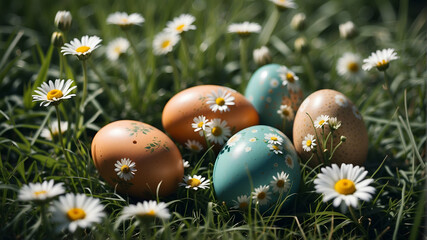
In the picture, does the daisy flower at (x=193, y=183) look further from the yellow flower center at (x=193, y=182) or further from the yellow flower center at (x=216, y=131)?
the yellow flower center at (x=216, y=131)

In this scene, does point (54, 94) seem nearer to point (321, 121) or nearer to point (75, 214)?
point (75, 214)

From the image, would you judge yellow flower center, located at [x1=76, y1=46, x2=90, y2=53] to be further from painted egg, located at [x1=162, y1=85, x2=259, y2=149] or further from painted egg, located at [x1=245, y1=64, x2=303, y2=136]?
painted egg, located at [x1=245, y1=64, x2=303, y2=136]

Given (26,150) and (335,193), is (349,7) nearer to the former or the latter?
(335,193)

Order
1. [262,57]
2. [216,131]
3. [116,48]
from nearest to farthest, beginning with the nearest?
[216,131] < [262,57] < [116,48]

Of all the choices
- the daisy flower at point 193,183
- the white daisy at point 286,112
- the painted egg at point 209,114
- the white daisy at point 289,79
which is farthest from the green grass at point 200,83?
the white daisy at point 289,79

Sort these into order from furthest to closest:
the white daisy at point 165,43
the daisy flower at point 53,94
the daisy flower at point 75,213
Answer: the white daisy at point 165,43 → the daisy flower at point 53,94 → the daisy flower at point 75,213

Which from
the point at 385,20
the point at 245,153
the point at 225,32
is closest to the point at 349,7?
the point at 385,20

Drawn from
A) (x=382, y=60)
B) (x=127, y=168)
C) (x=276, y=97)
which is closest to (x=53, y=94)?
(x=127, y=168)
